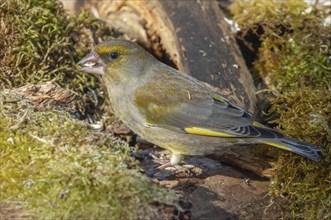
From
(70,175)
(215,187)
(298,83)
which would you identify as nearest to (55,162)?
(70,175)

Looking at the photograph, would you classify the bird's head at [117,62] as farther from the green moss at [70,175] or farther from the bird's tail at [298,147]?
the bird's tail at [298,147]

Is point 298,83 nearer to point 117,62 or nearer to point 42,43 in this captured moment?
point 117,62

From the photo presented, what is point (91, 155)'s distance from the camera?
380 cm

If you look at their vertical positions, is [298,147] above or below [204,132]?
above

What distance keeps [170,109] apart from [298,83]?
5.39 feet

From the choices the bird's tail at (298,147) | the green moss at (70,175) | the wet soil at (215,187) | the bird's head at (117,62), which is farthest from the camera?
the bird's head at (117,62)

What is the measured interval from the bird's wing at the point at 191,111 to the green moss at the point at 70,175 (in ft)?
2.17

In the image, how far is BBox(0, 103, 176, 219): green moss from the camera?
11.2 ft

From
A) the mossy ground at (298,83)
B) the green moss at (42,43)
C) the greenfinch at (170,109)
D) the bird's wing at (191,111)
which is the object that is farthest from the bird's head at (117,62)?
the mossy ground at (298,83)

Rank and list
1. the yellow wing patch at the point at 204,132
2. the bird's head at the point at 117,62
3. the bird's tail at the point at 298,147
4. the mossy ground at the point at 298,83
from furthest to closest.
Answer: the bird's head at the point at 117,62 < the yellow wing patch at the point at 204,132 < the mossy ground at the point at 298,83 < the bird's tail at the point at 298,147

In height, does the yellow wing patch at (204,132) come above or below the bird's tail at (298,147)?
below

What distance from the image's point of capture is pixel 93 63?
4887mm

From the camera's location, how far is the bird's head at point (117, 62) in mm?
4859

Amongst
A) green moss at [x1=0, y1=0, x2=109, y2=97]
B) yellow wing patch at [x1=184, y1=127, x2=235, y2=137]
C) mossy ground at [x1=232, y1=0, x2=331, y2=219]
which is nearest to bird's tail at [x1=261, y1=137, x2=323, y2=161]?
mossy ground at [x1=232, y1=0, x2=331, y2=219]
